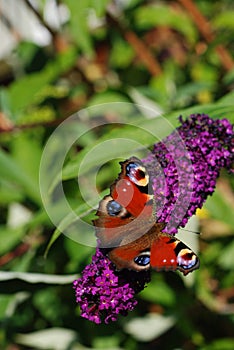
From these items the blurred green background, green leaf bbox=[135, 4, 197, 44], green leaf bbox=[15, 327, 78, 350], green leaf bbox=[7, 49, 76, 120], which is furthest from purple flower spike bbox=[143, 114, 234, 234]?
green leaf bbox=[135, 4, 197, 44]

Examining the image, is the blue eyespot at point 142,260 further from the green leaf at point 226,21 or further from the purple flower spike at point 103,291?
the green leaf at point 226,21

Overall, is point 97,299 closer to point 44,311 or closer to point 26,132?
point 44,311

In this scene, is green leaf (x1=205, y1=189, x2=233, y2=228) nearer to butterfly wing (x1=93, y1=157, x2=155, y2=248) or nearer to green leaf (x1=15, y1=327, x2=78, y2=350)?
green leaf (x1=15, y1=327, x2=78, y2=350)

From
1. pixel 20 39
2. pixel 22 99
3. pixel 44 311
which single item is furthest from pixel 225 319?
pixel 20 39

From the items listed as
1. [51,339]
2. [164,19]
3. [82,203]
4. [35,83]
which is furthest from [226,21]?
[51,339]

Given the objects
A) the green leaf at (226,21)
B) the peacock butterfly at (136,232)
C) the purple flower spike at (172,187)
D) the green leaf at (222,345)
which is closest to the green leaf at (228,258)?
the green leaf at (222,345)
